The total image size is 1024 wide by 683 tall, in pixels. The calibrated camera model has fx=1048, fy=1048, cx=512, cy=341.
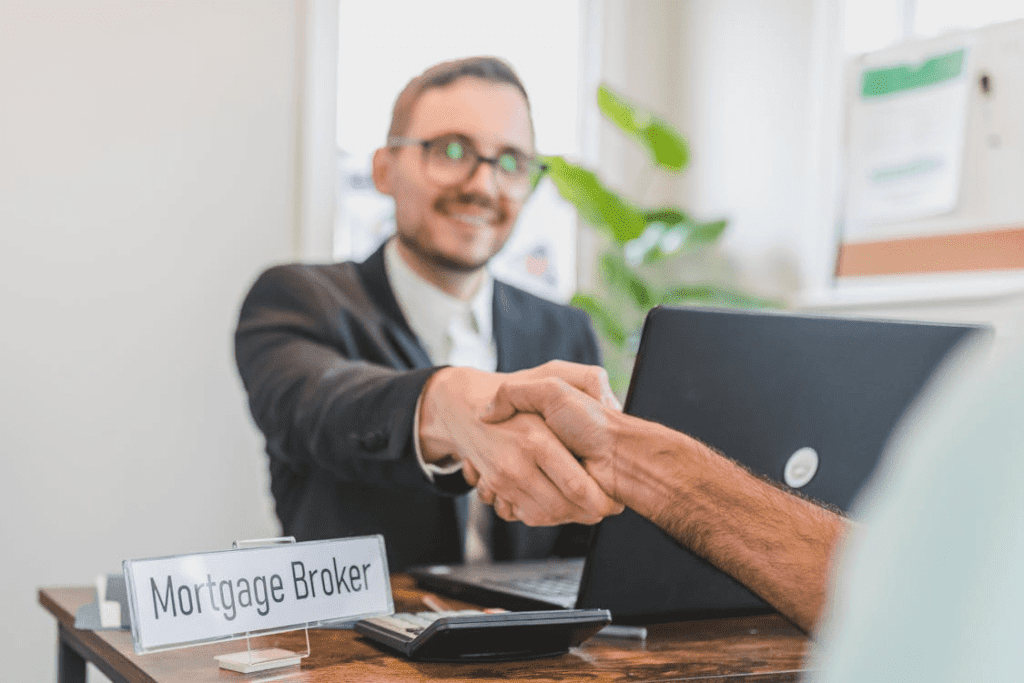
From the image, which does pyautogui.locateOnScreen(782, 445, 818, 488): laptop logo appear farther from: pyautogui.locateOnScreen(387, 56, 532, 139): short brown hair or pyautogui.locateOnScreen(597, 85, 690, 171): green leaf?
pyautogui.locateOnScreen(597, 85, 690, 171): green leaf

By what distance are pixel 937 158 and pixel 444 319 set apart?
1535 mm

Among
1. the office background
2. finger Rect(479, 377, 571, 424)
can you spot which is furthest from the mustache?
the office background

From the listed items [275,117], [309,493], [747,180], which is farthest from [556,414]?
[747,180]

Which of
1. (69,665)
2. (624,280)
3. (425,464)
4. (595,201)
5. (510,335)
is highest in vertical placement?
(595,201)

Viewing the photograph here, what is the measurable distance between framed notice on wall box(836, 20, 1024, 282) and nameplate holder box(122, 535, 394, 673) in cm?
200

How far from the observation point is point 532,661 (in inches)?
32.3

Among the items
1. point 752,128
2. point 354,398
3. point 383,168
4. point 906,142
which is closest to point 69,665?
point 354,398

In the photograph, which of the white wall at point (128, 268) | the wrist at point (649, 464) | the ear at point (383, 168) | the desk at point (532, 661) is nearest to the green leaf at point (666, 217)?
the white wall at point (128, 268)

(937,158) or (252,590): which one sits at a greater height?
(937,158)

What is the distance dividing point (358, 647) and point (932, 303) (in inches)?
81.7

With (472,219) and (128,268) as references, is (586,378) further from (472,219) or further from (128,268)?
(128,268)

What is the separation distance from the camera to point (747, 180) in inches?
132

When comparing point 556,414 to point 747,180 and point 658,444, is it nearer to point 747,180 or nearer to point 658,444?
point 658,444

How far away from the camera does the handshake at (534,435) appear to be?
35.1 inches
